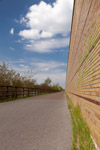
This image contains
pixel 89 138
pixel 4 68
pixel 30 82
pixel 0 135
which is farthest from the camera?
pixel 30 82

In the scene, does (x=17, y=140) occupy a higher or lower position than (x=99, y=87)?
lower

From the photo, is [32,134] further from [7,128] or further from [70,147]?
[70,147]

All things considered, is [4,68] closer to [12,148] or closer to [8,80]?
[8,80]

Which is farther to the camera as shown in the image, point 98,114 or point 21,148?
point 21,148

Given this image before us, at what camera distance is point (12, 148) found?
2549mm

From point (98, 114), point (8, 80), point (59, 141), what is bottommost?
point (59, 141)

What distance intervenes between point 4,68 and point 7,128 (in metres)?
10.4

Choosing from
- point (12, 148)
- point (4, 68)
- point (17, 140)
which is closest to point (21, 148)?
point (12, 148)

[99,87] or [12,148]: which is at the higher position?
[99,87]

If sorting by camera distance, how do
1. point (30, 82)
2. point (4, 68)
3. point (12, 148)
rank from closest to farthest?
1. point (12, 148)
2. point (4, 68)
3. point (30, 82)

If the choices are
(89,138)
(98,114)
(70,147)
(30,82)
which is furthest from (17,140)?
(30,82)

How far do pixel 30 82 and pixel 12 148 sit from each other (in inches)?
820

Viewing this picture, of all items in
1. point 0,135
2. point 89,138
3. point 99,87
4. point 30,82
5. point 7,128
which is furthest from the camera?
point 30,82

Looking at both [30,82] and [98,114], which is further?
[30,82]
